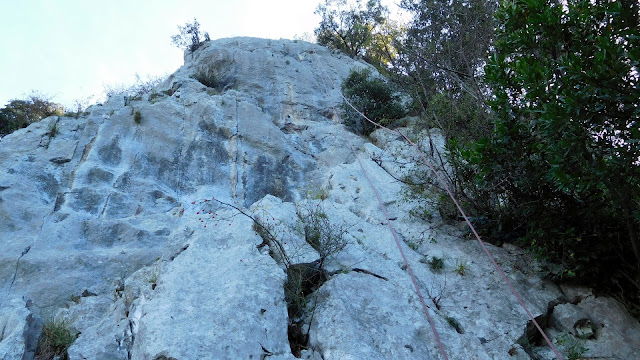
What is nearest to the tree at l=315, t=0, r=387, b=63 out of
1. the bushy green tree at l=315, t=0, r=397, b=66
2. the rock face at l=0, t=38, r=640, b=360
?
the bushy green tree at l=315, t=0, r=397, b=66

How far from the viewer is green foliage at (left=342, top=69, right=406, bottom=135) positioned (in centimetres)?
1291

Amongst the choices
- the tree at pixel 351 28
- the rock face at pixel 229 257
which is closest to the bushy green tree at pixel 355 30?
the tree at pixel 351 28

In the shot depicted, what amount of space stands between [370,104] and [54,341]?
34.7ft

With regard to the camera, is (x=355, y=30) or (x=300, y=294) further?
(x=355, y=30)

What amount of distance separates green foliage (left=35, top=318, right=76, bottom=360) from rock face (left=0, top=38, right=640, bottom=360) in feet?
0.43

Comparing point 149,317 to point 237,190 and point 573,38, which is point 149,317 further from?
point 573,38

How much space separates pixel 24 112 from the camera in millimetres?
13773

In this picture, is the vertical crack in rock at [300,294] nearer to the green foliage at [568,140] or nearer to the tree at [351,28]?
the green foliage at [568,140]

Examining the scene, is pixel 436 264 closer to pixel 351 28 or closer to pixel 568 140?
pixel 568 140

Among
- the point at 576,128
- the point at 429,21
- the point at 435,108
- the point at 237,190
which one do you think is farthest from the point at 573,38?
the point at 429,21

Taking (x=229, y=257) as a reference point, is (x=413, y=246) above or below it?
above

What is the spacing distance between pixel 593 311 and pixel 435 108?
5.48m

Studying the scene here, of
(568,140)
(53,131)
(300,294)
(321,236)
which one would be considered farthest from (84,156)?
(568,140)

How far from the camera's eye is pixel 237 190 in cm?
919
